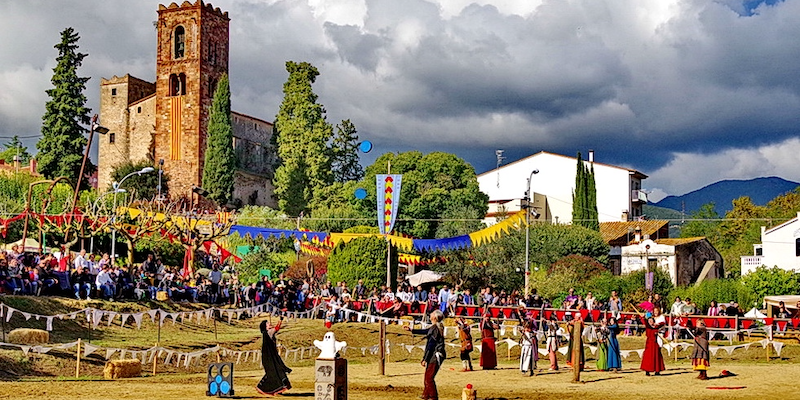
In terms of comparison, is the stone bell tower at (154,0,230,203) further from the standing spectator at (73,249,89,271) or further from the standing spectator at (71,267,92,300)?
the standing spectator at (71,267,92,300)

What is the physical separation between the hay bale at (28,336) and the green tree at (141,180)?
2003 inches

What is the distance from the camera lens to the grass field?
2114 centimetres

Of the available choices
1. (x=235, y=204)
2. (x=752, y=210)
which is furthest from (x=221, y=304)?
(x=752, y=210)

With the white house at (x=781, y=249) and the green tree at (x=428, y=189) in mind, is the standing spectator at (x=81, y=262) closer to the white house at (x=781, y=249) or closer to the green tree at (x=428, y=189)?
the green tree at (x=428, y=189)

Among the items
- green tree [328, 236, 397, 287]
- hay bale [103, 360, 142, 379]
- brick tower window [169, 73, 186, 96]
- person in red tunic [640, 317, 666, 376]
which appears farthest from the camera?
brick tower window [169, 73, 186, 96]

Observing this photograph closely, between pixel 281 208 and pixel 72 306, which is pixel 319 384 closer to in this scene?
pixel 72 306

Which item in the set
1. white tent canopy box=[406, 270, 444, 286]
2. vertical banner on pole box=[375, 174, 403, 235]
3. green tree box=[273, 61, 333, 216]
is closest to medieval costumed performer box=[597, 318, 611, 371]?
vertical banner on pole box=[375, 174, 403, 235]

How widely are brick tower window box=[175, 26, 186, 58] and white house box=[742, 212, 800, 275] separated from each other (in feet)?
152

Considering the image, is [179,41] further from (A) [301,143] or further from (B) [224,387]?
(B) [224,387]

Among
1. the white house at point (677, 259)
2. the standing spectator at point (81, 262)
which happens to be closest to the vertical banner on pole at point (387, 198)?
the standing spectator at point (81, 262)

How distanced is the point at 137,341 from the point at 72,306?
3233mm

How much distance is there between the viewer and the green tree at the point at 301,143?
265ft

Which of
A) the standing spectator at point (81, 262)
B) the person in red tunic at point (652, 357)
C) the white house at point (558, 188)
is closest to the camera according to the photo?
the person in red tunic at point (652, 357)

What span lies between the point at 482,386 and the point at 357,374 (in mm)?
4507
